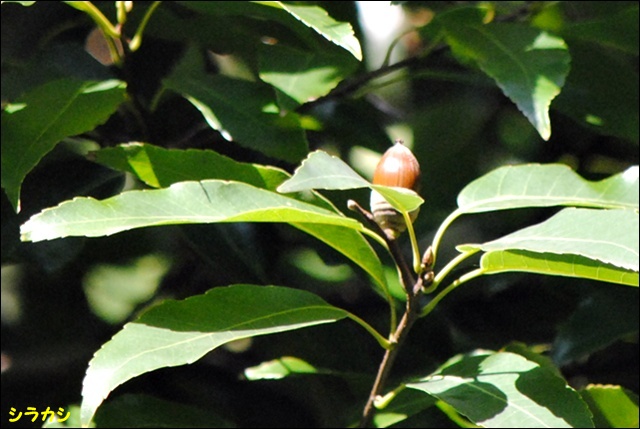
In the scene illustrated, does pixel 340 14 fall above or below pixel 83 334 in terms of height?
above

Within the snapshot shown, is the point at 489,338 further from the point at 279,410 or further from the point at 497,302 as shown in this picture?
the point at 279,410

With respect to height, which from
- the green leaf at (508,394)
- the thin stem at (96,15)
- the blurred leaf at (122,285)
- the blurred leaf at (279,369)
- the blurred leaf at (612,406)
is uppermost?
the thin stem at (96,15)

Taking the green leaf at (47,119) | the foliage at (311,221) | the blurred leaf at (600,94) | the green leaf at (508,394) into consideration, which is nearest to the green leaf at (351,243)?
the foliage at (311,221)

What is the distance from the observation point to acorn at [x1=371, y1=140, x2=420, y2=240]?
0.81 m

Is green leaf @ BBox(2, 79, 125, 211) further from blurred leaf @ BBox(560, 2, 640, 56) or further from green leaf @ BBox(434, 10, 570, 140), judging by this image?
blurred leaf @ BBox(560, 2, 640, 56)

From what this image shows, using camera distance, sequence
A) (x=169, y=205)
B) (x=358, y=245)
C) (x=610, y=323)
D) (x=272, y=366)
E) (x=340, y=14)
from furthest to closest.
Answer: (x=340, y=14)
(x=610, y=323)
(x=272, y=366)
(x=358, y=245)
(x=169, y=205)

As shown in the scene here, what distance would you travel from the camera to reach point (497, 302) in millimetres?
1233

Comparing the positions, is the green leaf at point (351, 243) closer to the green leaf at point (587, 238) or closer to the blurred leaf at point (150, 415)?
the green leaf at point (587, 238)

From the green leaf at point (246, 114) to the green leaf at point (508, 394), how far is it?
0.28 metres

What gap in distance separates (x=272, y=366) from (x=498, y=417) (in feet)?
0.95

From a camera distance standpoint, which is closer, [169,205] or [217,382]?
[169,205]

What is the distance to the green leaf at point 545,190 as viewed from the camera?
2.82 feet

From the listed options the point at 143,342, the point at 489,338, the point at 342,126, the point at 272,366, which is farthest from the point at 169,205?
the point at 489,338

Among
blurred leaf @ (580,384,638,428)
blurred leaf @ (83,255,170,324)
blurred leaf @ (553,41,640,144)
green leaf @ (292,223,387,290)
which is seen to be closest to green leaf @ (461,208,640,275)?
→ green leaf @ (292,223,387,290)
